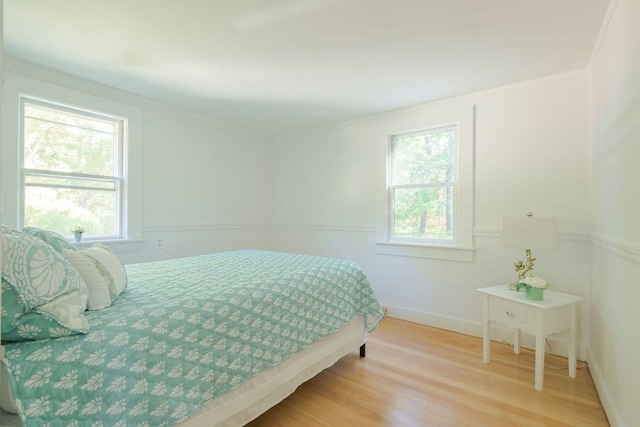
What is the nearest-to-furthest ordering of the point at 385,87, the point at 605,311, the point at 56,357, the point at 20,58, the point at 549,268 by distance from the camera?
1. the point at 56,357
2. the point at 605,311
3. the point at 20,58
4. the point at 549,268
5. the point at 385,87

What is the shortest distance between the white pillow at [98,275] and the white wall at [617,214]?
7.79ft

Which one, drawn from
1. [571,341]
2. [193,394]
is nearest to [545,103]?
[571,341]

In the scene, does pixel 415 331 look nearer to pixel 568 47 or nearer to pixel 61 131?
pixel 568 47

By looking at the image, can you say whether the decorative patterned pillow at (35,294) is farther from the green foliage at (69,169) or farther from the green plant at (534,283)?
the green plant at (534,283)

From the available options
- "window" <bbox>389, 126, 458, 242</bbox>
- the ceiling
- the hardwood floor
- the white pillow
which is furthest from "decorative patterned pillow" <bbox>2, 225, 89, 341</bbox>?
"window" <bbox>389, 126, 458, 242</bbox>

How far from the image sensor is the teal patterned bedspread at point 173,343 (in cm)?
106

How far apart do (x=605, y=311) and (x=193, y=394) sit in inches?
95.7

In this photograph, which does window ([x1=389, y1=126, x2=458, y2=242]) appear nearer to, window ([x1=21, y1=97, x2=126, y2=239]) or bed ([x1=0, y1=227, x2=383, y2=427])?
bed ([x1=0, y1=227, x2=383, y2=427])

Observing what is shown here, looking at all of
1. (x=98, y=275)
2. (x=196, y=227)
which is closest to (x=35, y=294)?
(x=98, y=275)

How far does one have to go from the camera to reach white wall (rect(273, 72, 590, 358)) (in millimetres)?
2555

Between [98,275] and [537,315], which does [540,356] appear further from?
[98,275]

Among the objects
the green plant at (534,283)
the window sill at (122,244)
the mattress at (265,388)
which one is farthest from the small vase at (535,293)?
the window sill at (122,244)

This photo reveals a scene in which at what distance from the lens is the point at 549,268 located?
104 inches

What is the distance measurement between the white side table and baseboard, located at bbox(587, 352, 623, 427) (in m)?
0.13
